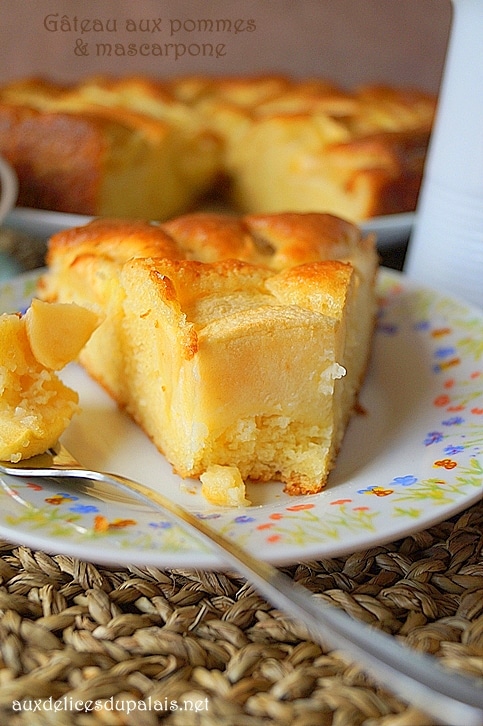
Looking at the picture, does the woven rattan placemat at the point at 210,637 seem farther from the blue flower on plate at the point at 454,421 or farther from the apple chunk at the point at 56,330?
the apple chunk at the point at 56,330

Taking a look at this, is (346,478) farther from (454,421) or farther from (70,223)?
(70,223)

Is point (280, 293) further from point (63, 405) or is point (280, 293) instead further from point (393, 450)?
point (63, 405)

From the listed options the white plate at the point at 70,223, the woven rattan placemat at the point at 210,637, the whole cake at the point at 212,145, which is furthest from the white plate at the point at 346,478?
the whole cake at the point at 212,145

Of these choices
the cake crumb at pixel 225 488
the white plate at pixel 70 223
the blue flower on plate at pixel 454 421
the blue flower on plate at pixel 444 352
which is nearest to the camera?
the cake crumb at pixel 225 488

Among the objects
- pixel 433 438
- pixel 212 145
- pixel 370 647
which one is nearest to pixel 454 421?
pixel 433 438

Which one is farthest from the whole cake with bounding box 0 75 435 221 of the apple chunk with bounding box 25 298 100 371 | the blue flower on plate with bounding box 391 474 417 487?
the blue flower on plate with bounding box 391 474 417 487
